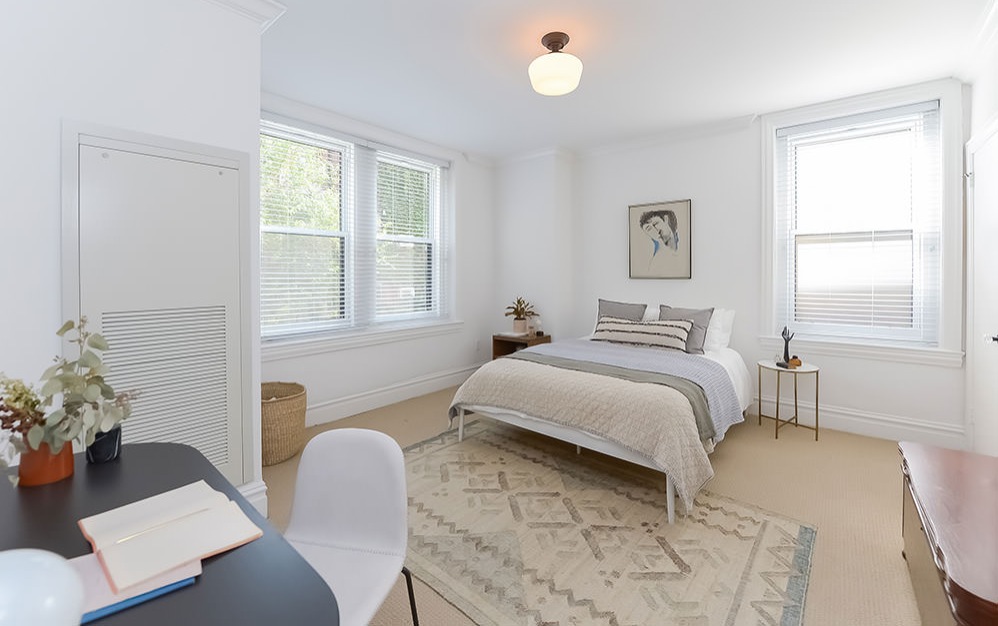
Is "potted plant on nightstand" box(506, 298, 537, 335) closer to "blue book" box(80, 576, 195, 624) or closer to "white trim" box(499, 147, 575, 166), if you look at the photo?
"white trim" box(499, 147, 575, 166)

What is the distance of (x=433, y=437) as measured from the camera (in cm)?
347

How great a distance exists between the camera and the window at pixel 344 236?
3.54 metres

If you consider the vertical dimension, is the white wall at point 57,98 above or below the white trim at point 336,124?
below

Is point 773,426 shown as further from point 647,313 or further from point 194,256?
point 194,256

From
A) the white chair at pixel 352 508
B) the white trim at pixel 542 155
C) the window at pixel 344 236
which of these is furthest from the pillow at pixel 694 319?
the white chair at pixel 352 508

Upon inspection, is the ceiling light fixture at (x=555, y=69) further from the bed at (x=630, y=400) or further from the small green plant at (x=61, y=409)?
the small green plant at (x=61, y=409)

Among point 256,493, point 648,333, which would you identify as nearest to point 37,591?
point 256,493

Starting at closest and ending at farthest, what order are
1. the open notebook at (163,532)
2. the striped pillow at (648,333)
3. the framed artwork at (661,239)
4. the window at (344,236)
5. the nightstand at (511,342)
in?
the open notebook at (163,532) < the window at (344,236) < the striped pillow at (648,333) < the framed artwork at (661,239) < the nightstand at (511,342)

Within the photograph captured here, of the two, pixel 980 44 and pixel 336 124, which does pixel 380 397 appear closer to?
pixel 336 124

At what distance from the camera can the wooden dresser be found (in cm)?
113

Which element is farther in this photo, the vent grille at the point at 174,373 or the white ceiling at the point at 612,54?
the white ceiling at the point at 612,54

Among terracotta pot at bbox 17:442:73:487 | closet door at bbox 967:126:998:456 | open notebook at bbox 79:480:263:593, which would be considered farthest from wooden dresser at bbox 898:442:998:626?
terracotta pot at bbox 17:442:73:487

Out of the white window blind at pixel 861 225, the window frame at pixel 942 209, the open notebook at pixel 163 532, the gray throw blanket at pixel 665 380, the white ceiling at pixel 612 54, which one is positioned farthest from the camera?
the white window blind at pixel 861 225

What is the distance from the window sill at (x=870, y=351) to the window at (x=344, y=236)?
3253mm
